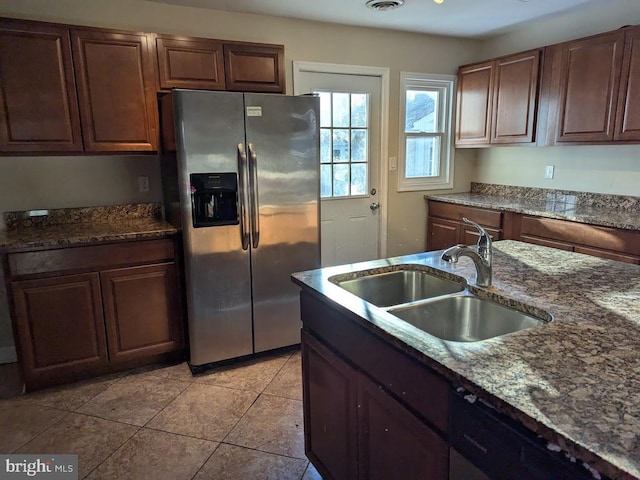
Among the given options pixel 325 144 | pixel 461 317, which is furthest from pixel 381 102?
pixel 461 317

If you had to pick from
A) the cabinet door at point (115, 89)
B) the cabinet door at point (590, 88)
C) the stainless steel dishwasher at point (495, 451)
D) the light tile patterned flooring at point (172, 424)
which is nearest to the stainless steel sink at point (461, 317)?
the stainless steel dishwasher at point (495, 451)

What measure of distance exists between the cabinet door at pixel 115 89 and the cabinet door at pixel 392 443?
2.21 metres

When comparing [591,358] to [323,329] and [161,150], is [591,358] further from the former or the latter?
[161,150]

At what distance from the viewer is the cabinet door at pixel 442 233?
12.9 ft

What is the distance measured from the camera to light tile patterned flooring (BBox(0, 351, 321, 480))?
6.44ft

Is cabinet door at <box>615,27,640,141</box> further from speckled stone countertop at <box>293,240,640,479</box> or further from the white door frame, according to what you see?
the white door frame

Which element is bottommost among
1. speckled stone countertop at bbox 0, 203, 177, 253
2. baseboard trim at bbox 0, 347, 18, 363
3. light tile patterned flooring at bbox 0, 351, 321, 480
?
light tile patterned flooring at bbox 0, 351, 321, 480

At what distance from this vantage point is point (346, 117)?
3732 mm

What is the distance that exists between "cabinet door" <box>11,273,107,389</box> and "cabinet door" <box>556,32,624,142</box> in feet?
11.2

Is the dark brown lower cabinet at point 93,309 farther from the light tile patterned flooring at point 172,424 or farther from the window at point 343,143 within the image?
the window at point 343,143

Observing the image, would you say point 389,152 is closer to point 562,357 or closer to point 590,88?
point 590,88

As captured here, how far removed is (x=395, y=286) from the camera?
6.07 ft

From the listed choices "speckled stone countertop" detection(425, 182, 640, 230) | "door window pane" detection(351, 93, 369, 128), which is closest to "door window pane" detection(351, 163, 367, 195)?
"door window pane" detection(351, 93, 369, 128)

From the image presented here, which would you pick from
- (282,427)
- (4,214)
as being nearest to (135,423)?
(282,427)
